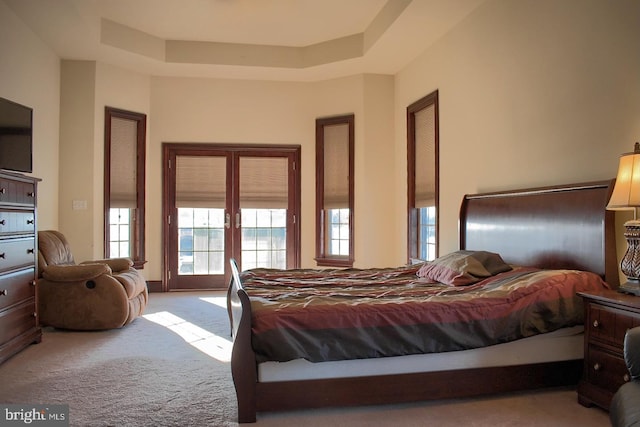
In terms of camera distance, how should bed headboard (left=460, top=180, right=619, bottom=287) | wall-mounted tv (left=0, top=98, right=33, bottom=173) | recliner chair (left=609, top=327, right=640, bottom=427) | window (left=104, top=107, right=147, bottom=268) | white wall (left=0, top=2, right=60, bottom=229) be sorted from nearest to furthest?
recliner chair (left=609, top=327, right=640, bottom=427)
bed headboard (left=460, top=180, right=619, bottom=287)
wall-mounted tv (left=0, top=98, right=33, bottom=173)
white wall (left=0, top=2, right=60, bottom=229)
window (left=104, top=107, right=147, bottom=268)

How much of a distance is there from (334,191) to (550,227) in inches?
134

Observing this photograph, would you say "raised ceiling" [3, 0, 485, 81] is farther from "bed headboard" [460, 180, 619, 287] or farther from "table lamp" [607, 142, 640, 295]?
"table lamp" [607, 142, 640, 295]

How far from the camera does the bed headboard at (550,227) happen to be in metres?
2.79

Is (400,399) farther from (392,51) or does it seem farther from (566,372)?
(392,51)

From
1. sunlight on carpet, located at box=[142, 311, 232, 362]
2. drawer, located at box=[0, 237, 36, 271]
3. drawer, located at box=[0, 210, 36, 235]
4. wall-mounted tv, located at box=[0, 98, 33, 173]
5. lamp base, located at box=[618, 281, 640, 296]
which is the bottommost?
sunlight on carpet, located at box=[142, 311, 232, 362]

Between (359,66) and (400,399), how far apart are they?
4346 millimetres

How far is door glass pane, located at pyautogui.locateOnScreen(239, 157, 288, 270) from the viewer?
650 cm

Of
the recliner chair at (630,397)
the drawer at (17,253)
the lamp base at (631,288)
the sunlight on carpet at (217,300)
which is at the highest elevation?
the drawer at (17,253)

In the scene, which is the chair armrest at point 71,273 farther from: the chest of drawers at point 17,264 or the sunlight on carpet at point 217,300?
the sunlight on carpet at point 217,300

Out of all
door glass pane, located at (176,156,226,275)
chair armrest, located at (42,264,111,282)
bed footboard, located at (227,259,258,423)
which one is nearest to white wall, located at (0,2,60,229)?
chair armrest, located at (42,264,111,282)

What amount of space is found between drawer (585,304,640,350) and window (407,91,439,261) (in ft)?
8.18

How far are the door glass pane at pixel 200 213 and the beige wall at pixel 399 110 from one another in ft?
1.00

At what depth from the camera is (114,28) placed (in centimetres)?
519

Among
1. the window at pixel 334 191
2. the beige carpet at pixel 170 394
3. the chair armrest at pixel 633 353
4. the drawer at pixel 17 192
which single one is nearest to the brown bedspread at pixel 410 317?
the beige carpet at pixel 170 394
